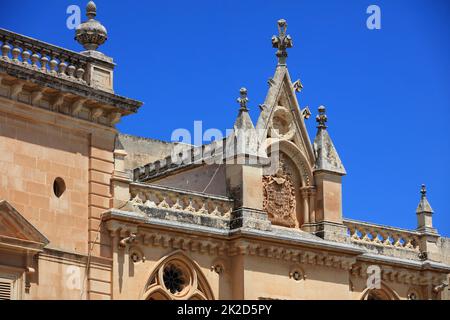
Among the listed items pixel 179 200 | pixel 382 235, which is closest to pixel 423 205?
pixel 382 235

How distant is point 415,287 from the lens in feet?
131

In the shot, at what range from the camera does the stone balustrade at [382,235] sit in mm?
38688

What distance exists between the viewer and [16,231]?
101 feet

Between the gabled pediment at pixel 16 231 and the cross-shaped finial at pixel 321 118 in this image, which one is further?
the cross-shaped finial at pixel 321 118

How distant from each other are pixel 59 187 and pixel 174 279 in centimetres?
413

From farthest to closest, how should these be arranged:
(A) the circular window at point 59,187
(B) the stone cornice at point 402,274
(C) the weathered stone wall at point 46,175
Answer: (B) the stone cornice at point 402,274 → (A) the circular window at point 59,187 → (C) the weathered stone wall at point 46,175

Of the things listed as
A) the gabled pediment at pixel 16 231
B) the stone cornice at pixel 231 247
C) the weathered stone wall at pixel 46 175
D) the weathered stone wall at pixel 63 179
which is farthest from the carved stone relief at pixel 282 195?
the gabled pediment at pixel 16 231

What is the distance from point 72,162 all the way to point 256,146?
6.05 m

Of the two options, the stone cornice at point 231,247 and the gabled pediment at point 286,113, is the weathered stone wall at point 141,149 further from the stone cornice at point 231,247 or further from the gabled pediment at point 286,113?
the stone cornice at point 231,247

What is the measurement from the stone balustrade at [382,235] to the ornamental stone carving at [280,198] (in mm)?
1821

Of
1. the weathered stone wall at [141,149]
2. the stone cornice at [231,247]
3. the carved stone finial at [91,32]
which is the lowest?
the stone cornice at [231,247]
